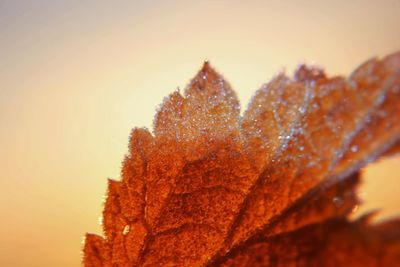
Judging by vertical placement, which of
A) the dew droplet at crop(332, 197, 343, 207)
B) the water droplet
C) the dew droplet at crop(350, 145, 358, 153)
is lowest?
the dew droplet at crop(332, 197, 343, 207)

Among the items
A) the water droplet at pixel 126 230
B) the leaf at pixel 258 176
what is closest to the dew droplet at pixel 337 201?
the leaf at pixel 258 176

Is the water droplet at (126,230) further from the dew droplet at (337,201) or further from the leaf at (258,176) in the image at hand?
the dew droplet at (337,201)

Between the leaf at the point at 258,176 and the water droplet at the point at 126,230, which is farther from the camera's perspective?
the water droplet at the point at 126,230

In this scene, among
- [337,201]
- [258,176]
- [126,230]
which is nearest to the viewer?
[337,201]

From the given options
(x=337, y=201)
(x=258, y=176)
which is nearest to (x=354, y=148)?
(x=337, y=201)

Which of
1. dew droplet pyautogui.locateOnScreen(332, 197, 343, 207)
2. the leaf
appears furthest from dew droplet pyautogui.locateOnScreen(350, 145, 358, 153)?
dew droplet pyautogui.locateOnScreen(332, 197, 343, 207)

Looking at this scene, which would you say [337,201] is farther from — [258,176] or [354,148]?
[258,176]

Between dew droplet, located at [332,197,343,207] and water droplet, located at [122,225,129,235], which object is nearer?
dew droplet, located at [332,197,343,207]

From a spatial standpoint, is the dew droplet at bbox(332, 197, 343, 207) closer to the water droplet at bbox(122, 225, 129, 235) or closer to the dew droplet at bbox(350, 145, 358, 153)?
the dew droplet at bbox(350, 145, 358, 153)

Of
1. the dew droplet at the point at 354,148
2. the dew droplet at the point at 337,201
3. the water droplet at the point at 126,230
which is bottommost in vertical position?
the dew droplet at the point at 337,201
